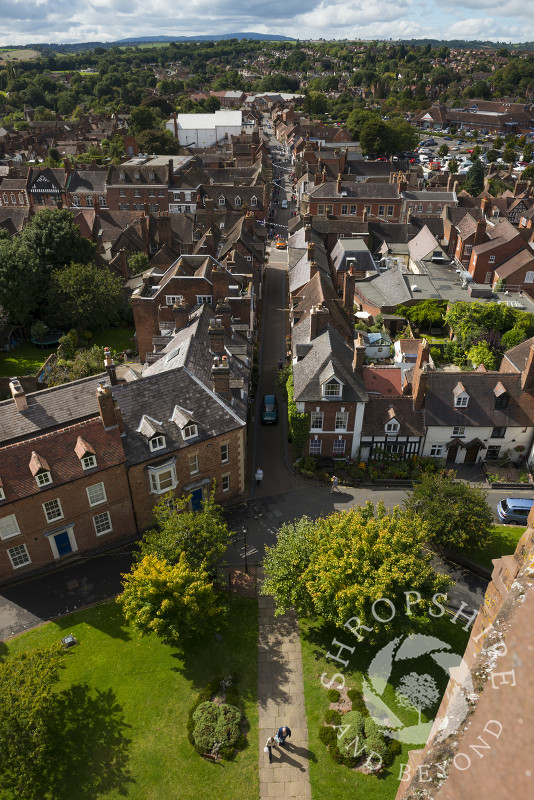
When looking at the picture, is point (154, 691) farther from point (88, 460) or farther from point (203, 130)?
point (203, 130)

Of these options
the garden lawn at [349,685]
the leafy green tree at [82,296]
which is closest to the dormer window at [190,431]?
the garden lawn at [349,685]

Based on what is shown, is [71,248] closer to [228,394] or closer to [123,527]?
[228,394]

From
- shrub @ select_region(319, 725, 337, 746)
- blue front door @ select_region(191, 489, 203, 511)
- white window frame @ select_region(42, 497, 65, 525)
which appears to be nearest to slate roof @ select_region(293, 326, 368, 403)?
blue front door @ select_region(191, 489, 203, 511)

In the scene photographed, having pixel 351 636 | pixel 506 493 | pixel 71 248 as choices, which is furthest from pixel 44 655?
pixel 71 248

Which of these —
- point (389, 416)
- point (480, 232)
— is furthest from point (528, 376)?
point (480, 232)

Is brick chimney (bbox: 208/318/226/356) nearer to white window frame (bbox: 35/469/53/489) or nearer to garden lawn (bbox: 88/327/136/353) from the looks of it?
white window frame (bbox: 35/469/53/489)

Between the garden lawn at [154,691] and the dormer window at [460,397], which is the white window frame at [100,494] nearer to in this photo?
the garden lawn at [154,691]
